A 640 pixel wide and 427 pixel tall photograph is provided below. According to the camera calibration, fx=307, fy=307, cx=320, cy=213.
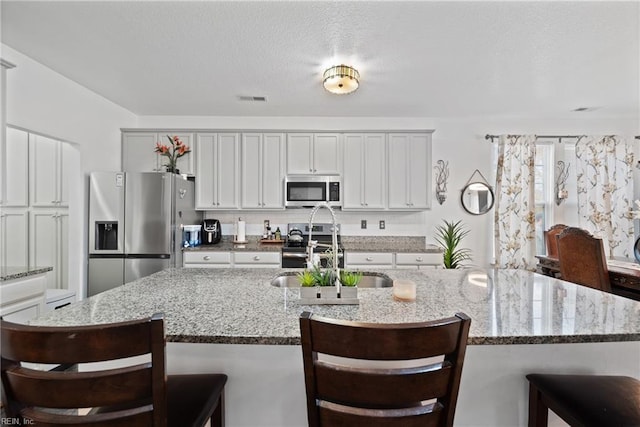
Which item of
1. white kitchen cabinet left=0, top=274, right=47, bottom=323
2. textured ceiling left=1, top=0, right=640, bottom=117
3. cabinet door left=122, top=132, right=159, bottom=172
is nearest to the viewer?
textured ceiling left=1, top=0, right=640, bottom=117

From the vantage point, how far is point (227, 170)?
3854 mm

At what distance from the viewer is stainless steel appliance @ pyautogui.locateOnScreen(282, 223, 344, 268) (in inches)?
137

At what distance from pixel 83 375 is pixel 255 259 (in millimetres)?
2778

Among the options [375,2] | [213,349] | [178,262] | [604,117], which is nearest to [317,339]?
[213,349]

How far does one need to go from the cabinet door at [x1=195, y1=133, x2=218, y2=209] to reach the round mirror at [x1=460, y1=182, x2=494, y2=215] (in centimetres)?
328

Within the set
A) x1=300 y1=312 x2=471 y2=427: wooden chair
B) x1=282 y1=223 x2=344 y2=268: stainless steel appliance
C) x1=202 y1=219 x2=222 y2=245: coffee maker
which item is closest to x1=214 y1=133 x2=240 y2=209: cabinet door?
x1=202 y1=219 x2=222 y2=245: coffee maker

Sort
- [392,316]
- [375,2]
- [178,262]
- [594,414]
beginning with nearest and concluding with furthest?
[594,414]
[392,316]
[375,2]
[178,262]

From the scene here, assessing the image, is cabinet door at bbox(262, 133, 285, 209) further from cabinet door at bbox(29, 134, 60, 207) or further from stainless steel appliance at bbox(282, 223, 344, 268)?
cabinet door at bbox(29, 134, 60, 207)

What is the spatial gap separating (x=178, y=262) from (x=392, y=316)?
2935mm

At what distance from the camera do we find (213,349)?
1325mm

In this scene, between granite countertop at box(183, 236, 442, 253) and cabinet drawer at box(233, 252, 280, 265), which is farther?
granite countertop at box(183, 236, 442, 253)

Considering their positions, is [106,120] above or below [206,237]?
above

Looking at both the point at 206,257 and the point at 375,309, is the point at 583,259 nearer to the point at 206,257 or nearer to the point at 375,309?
the point at 375,309

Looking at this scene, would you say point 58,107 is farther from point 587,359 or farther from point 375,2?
point 587,359
